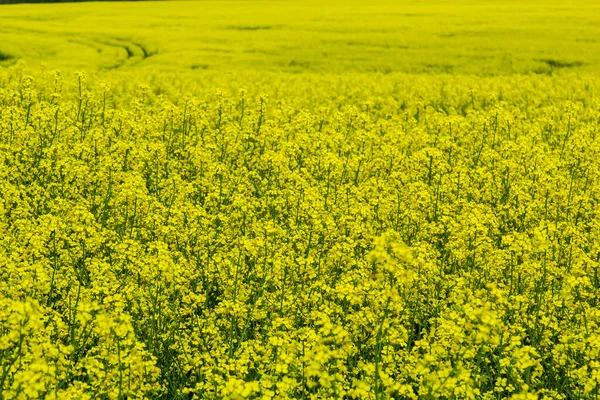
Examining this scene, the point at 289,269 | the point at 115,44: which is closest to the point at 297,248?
the point at 289,269

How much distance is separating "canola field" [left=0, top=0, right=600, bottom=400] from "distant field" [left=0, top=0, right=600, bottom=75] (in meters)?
6.58

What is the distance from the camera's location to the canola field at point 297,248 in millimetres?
4445

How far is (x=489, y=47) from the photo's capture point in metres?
25.4

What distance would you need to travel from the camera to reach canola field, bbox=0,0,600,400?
4.45 metres

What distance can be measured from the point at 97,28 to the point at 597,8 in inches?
967

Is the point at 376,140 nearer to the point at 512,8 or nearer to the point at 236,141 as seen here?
the point at 236,141

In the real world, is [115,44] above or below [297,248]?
above

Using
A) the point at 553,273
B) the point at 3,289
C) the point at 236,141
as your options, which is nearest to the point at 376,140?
the point at 236,141

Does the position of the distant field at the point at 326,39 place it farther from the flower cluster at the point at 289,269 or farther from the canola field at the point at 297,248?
the flower cluster at the point at 289,269

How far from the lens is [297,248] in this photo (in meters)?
6.68

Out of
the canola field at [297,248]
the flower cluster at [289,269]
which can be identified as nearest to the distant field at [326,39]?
the canola field at [297,248]

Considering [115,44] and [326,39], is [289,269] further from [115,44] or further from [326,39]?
[115,44]

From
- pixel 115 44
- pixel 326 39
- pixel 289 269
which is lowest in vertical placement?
pixel 289 269

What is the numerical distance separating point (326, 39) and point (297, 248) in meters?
21.9
